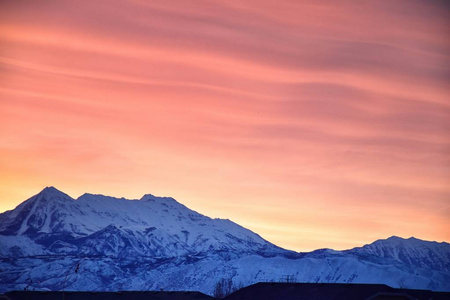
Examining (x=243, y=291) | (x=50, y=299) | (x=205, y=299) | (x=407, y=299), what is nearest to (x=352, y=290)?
(x=407, y=299)

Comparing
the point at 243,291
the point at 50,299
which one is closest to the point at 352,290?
the point at 243,291

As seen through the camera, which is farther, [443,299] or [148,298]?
[148,298]

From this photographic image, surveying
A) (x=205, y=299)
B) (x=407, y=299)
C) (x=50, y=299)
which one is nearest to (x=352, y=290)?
(x=407, y=299)

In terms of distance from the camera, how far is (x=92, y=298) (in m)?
170

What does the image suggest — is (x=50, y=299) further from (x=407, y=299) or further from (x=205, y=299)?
(x=407, y=299)

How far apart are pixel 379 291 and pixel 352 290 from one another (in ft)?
23.8

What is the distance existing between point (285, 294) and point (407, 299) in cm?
2788

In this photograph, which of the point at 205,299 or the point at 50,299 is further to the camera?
the point at 205,299

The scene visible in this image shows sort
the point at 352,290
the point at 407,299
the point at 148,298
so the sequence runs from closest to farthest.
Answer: the point at 407,299 < the point at 352,290 < the point at 148,298

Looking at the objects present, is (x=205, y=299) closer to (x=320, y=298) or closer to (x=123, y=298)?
(x=123, y=298)

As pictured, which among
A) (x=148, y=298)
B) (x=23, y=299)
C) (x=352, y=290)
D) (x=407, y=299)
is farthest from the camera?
(x=148, y=298)

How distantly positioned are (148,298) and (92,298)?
442 inches

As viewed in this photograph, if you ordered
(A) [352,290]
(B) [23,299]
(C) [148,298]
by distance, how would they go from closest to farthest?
1. (A) [352,290]
2. (B) [23,299]
3. (C) [148,298]

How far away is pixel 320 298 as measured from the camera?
14725 centimetres
